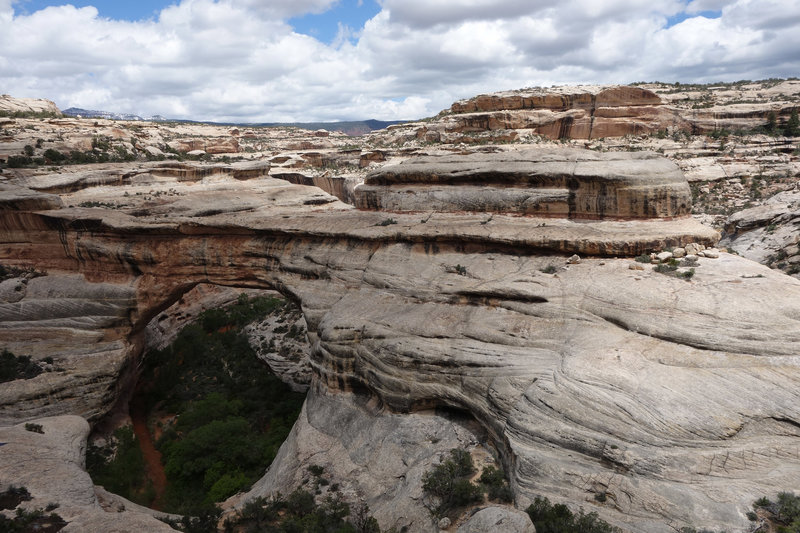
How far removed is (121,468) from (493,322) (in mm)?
17564

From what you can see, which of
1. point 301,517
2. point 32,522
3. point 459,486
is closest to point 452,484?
point 459,486

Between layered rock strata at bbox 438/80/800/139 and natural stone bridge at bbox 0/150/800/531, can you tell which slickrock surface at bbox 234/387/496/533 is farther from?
layered rock strata at bbox 438/80/800/139

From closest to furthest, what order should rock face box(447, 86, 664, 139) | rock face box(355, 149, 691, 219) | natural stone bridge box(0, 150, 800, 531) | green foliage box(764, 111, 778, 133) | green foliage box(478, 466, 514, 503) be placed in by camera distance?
natural stone bridge box(0, 150, 800, 531)
green foliage box(478, 466, 514, 503)
rock face box(355, 149, 691, 219)
green foliage box(764, 111, 778, 133)
rock face box(447, 86, 664, 139)

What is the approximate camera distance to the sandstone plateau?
1024cm

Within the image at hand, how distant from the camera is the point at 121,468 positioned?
20266 mm

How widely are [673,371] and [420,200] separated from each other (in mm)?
13490

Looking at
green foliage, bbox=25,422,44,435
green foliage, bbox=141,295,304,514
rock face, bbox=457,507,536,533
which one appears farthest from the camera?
green foliage, bbox=141,295,304,514

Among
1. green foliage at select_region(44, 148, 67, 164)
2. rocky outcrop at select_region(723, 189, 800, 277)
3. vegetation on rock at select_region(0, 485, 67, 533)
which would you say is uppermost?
green foliage at select_region(44, 148, 67, 164)

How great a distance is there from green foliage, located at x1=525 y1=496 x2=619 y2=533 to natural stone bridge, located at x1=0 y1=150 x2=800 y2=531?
1.37 ft

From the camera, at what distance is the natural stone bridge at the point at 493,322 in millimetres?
10000

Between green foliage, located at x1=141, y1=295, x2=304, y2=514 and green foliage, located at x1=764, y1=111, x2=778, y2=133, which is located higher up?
green foliage, located at x1=764, y1=111, x2=778, y2=133

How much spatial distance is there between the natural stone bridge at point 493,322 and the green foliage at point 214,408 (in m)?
3.40

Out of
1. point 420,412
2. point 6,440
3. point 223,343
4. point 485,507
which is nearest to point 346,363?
point 420,412

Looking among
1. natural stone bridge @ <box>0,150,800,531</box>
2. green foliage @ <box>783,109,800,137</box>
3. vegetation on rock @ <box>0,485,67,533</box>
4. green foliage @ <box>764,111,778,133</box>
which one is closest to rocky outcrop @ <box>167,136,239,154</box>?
natural stone bridge @ <box>0,150,800,531</box>
